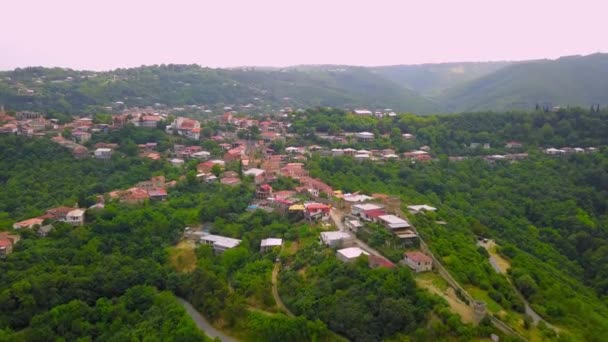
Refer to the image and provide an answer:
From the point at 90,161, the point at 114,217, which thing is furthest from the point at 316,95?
the point at 114,217

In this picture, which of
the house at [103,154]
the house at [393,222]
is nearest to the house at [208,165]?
the house at [103,154]

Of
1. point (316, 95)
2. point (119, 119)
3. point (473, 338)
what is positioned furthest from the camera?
point (316, 95)

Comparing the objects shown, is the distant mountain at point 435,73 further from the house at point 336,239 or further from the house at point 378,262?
the house at point 378,262

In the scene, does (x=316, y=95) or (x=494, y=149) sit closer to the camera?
(x=494, y=149)

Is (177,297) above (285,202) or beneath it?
beneath

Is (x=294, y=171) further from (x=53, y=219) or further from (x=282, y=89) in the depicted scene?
(x=282, y=89)

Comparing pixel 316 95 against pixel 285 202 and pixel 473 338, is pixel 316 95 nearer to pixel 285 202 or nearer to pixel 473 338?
pixel 285 202
